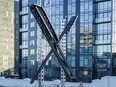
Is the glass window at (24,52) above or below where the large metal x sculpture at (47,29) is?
below

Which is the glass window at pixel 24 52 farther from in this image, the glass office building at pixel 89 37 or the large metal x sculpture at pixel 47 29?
the large metal x sculpture at pixel 47 29

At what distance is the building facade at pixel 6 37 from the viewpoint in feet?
313

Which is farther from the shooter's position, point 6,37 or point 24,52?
point 6,37

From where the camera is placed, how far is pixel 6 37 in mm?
97188

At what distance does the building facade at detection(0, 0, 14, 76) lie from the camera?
95375mm

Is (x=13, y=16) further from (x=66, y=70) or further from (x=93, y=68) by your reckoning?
(x=66, y=70)

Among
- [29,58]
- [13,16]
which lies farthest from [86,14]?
[13,16]

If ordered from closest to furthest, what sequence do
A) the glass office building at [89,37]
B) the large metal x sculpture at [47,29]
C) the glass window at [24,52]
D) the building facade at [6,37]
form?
1. the large metal x sculpture at [47,29]
2. the glass office building at [89,37]
3. the glass window at [24,52]
4. the building facade at [6,37]

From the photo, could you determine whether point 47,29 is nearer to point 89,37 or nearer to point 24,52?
point 89,37

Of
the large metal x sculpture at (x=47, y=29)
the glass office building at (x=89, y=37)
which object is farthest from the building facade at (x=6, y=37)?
the large metal x sculpture at (x=47, y=29)

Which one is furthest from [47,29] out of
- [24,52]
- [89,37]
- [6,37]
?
[6,37]

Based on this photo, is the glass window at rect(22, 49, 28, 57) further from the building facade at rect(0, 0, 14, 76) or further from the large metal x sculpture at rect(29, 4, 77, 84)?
the large metal x sculpture at rect(29, 4, 77, 84)

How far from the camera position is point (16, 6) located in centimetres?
10131

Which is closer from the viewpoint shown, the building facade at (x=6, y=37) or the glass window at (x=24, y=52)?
the glass window at (x=24, y=52)
